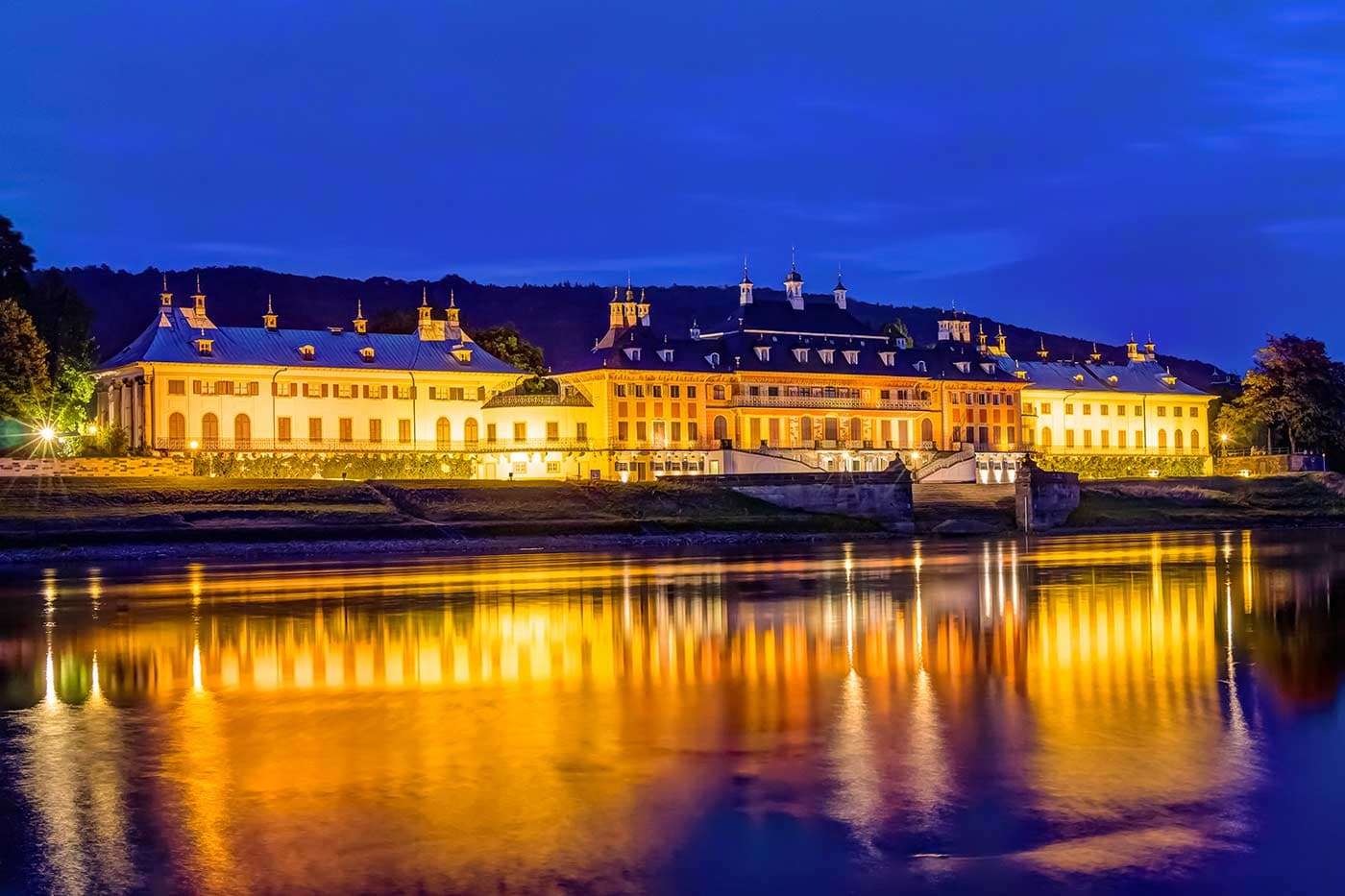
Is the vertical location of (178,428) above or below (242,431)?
above

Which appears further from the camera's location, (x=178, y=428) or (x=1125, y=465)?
(x=1125, y=465)

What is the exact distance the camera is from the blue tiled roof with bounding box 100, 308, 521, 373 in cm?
9512

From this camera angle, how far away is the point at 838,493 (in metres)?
88.3

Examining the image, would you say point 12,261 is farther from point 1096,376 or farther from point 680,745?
point 1096,376

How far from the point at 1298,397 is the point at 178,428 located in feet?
247

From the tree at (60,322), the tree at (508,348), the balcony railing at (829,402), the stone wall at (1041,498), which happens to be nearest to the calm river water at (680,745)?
the tree at (60,322)

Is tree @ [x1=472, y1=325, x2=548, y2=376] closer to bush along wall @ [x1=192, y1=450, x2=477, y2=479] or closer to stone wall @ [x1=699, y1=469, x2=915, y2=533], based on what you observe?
bush along wall @ [x1=192, y1=450, x2=477, y2=479]

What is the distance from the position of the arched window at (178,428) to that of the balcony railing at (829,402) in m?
34.5

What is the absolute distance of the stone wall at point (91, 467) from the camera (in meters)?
77.1

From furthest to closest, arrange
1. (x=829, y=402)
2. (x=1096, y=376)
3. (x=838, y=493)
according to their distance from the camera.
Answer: (x=1096, y=376), (x=829, y=402), (x=838, y=493)

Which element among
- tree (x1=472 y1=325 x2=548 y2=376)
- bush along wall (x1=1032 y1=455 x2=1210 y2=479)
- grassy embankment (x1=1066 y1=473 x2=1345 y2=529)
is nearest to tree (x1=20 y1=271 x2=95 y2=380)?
tree (x1=472 y1=325 x2=548 y2=376)

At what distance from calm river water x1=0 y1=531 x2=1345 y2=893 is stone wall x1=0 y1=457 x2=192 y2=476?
4068 cm

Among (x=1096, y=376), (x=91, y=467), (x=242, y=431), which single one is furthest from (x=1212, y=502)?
(x=91, y=467)

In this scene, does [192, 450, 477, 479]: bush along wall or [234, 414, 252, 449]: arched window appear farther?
[234, 414, 252, 449]: arched window
